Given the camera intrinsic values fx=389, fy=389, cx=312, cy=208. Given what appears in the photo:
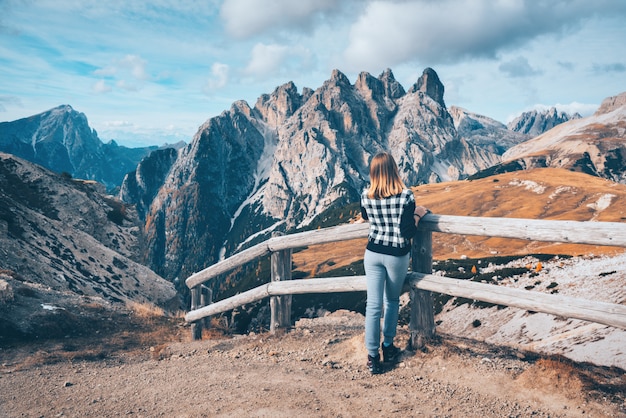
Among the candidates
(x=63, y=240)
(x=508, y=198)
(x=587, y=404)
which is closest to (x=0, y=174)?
(x=63, y=240)

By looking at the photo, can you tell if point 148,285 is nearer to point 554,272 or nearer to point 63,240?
point 63,240

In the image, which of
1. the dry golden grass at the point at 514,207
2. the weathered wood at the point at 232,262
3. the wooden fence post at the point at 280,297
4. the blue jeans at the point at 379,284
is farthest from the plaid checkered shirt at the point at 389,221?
the dry golden grass at the point at 514,207

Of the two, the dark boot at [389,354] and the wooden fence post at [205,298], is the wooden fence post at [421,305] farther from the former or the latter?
the wooden fence post at [205,298]

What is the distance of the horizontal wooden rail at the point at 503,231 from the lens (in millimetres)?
5025

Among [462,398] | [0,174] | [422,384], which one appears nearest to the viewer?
[462,398]

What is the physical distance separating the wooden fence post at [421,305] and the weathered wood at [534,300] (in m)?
0.19

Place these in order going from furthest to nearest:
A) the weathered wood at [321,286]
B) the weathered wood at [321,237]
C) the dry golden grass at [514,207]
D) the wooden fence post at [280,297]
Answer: the dry golden grass at [514,207] < the wooden fence post at [280,297] < the weathered wood at [321,286] < the weathered wood at [321,237]

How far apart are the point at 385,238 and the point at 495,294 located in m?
1.86

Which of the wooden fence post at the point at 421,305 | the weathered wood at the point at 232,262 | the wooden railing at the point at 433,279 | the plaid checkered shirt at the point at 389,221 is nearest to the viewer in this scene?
the wooden railing at the point at 433,279

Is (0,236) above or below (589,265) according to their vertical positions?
above

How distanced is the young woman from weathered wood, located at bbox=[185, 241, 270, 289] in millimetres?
3126

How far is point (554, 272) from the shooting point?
19.7 meters

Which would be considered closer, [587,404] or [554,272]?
[587,404]

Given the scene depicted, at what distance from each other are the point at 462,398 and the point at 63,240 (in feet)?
61.4
